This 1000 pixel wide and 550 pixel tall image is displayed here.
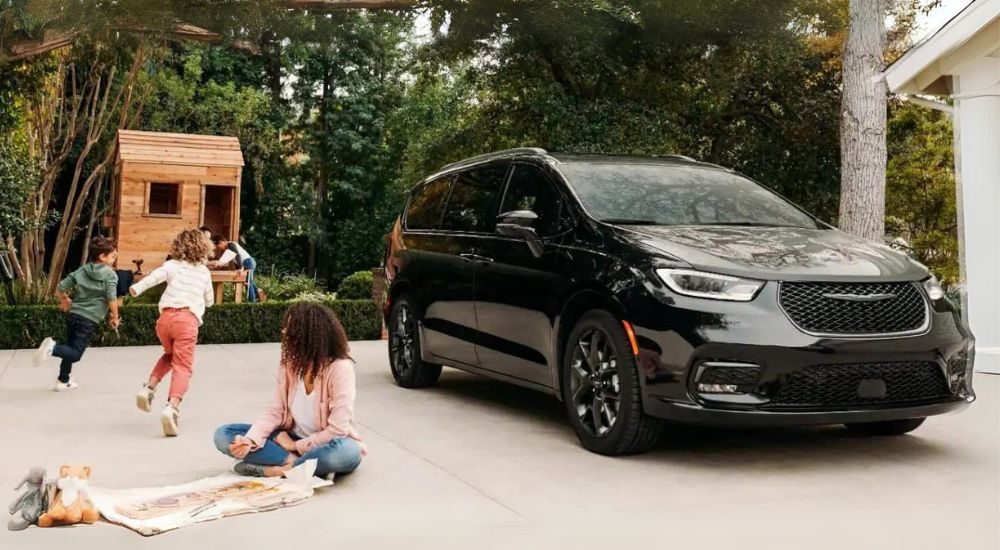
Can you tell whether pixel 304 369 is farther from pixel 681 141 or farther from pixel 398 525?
pixel 681 141

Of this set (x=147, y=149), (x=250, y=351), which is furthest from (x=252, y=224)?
(x=250, y=351)

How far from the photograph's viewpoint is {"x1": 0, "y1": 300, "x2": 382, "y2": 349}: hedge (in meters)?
13.8

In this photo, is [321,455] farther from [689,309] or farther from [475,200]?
[475,200]

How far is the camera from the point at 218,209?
22156 mm

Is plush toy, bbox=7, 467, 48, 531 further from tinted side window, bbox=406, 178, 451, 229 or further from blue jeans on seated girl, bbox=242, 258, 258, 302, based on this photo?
blue jeans on seated girl, bbox=242, 258, 258, 302

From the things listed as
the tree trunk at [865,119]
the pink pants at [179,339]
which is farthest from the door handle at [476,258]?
the tree trunk at [865,119]

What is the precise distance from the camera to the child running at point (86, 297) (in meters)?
9.12

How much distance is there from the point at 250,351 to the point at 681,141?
9971 mm

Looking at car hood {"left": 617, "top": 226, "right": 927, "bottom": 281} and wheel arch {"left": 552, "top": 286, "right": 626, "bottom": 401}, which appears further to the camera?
wheel arch {"left": 552, "top": 286, "right": 626, "bottom": 401}

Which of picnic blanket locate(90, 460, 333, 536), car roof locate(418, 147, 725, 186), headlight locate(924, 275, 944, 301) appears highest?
car roof locate(418, 147, 725, 186)

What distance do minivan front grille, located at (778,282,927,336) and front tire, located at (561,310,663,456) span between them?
0.94m

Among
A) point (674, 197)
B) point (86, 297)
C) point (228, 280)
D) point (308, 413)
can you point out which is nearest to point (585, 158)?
point (674, 197)

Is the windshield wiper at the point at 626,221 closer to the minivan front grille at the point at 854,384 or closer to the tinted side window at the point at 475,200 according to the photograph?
the tinted side window at the point at 475,200

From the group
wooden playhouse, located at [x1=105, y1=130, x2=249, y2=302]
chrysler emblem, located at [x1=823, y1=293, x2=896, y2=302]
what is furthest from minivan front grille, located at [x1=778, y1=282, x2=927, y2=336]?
wooden playhouse, located at [x1=105, y1=130, x2=249, y2=302]
